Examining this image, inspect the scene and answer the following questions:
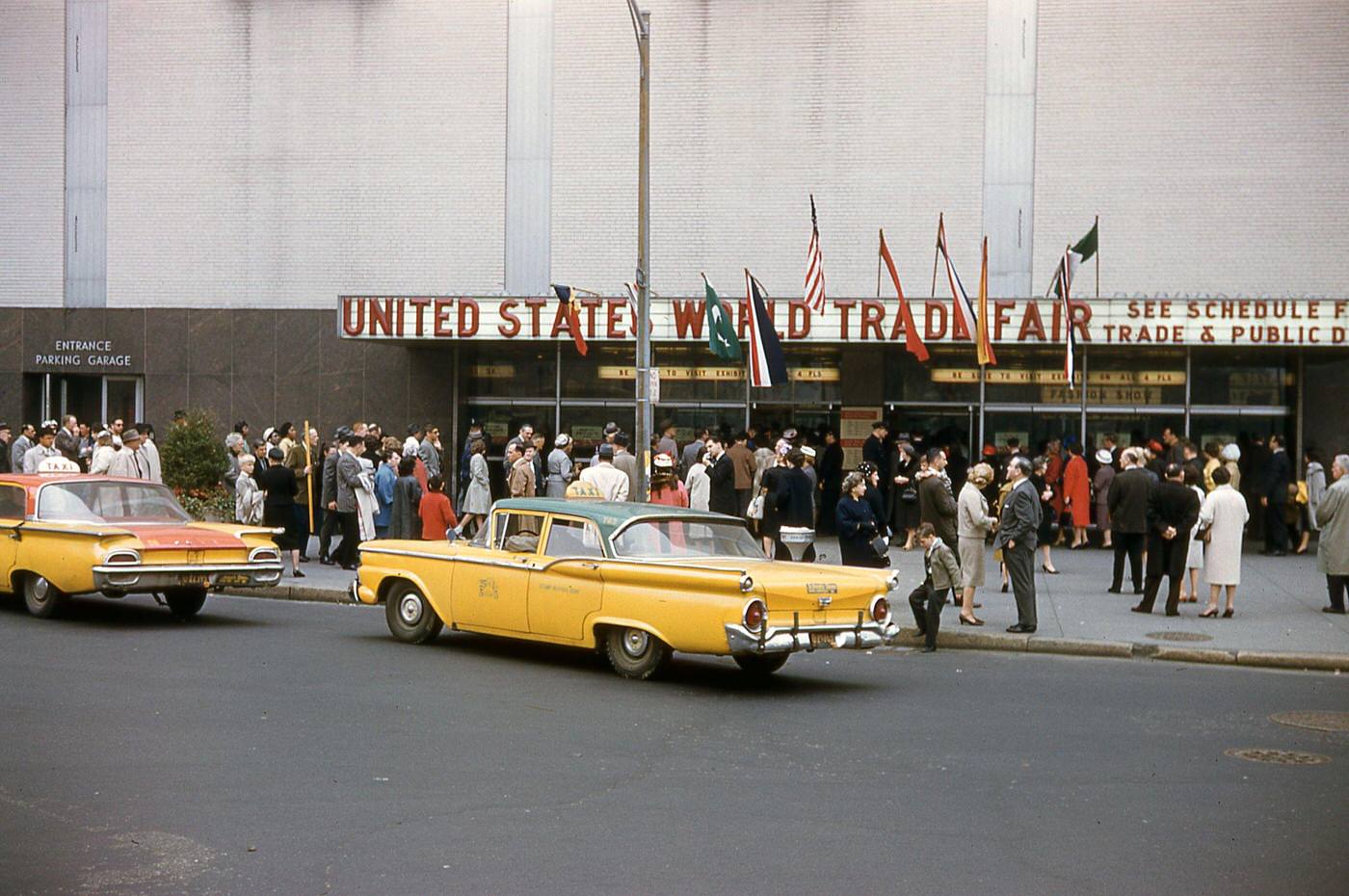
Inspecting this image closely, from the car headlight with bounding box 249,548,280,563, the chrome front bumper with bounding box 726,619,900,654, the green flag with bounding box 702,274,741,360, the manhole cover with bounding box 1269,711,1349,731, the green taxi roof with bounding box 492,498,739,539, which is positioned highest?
the green flag with bounding box 702,274,741,360

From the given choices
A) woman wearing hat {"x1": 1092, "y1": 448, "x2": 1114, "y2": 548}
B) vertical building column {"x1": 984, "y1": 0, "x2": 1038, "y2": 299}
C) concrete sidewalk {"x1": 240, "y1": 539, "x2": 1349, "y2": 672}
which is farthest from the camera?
vertical building column {"x1": 984, "y1": 0, "x2": 1038, "y2": 299}

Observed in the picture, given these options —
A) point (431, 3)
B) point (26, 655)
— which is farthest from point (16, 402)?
point (26, 655)

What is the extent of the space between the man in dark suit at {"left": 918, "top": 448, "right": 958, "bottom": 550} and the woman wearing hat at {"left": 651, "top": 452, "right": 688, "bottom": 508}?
2.96 meters

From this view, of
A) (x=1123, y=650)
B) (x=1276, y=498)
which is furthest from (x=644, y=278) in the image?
(x=1276, y=498)

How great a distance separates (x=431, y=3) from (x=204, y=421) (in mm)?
9554

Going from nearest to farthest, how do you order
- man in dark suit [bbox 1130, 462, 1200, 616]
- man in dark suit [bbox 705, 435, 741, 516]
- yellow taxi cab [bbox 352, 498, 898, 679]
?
yellow taxi cab [bbox 352, 498, 898, 679] → man in dark suit [bbox 1130, 462, 1200, 616] → man in dark suit [bbox 705, 435, 741, 516]

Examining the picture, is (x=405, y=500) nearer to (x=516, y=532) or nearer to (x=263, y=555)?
(x=263, y=555)

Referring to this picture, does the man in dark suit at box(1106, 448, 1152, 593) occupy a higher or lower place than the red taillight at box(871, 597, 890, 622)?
higher

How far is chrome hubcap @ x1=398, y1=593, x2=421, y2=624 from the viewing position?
13250 millimetres

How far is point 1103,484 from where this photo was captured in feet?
77.6

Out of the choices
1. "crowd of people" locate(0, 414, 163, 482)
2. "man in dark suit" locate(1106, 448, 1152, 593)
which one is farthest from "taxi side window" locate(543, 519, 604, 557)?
"crowd of people" locate(0, 414, 163, 482)

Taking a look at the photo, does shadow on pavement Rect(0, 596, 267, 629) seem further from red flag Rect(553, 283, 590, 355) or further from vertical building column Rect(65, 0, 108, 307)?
vertical building column Rect(65, 0, 108, 307)

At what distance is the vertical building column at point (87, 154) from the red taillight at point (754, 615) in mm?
22956

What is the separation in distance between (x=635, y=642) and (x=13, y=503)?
7081 millimetres
